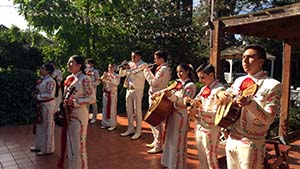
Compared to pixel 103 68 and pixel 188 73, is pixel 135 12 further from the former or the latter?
pixel 188 73

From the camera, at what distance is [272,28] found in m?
4.99

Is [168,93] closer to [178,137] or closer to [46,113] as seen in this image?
[178,137]

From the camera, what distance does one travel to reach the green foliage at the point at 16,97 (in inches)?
285

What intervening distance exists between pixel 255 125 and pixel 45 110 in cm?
359

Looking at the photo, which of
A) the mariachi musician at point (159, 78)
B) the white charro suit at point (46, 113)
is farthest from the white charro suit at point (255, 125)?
the white charro suit at point (46, 113)

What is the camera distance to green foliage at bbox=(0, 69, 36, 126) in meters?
7.23

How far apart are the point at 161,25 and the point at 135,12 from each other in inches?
57.3

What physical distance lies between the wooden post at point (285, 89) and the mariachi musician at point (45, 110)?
13.9ft

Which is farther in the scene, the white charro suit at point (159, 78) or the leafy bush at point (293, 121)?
Answer: the leafy bush at point (293, 121)

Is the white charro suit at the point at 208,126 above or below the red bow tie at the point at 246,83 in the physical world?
below

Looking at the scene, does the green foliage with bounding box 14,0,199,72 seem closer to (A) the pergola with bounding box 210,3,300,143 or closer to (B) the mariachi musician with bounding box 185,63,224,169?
(A) the pergola with bounding box 210,3,300,143

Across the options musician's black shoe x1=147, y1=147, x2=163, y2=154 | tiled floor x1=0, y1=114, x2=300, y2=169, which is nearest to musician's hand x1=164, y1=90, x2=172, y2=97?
tiled floor x1=0, y1=114, x2=300, y2=169

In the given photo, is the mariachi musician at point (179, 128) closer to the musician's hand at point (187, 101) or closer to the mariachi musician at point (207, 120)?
the musician's hand at point (187, 101)

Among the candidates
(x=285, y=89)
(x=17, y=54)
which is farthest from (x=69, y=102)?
(x=17, y=54)
